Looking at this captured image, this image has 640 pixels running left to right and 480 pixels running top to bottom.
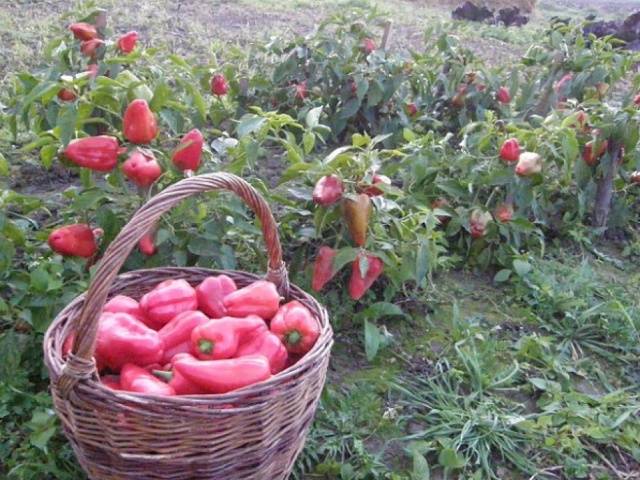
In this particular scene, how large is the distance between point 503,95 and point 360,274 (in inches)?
80.6

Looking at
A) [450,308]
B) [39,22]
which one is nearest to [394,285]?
[450,308]

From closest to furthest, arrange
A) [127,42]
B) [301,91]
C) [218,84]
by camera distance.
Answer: [127,42]
[218,84]
[301,91]

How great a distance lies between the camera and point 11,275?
2205 mm

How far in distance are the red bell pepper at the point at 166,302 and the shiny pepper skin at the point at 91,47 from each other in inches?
55.7

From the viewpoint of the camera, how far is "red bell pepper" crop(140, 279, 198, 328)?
185 cm

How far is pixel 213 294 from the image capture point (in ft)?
6.27

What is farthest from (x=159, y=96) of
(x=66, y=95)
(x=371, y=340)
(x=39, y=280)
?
(x=371, y=340)

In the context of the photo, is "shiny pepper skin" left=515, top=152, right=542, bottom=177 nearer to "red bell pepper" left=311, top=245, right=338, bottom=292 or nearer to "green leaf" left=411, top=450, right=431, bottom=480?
"red bell pepper" left=311, top=245, right=338, bottom=292

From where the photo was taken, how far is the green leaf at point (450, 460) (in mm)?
2057

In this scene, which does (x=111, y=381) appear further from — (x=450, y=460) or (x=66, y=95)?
(x=66, y=95)

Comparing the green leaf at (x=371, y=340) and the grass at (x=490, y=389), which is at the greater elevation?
the green leaf at (x=371, y=340)

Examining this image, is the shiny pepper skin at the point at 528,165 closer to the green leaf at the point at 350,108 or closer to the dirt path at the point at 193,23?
the green leaf at the point at 350,108

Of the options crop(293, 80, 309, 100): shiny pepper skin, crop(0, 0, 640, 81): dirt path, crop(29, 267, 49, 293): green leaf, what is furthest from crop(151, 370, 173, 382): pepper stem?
→ crop(0, 0, 640, 81): dirt path

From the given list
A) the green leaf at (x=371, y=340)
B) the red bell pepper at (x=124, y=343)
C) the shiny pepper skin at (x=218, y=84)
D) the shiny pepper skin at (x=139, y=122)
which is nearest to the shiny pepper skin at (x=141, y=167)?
the shiny pepper skin at (x=139, y=122)
